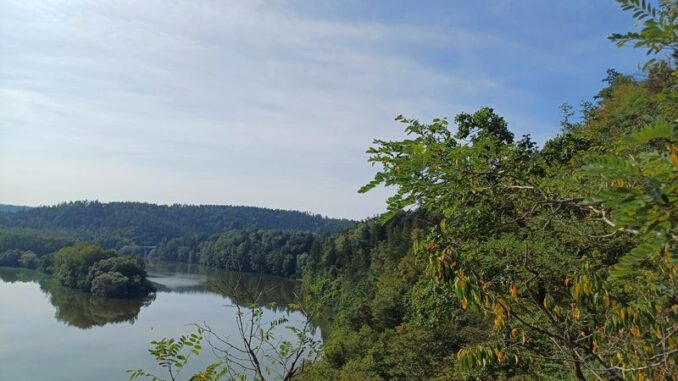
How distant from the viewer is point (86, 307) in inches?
1970

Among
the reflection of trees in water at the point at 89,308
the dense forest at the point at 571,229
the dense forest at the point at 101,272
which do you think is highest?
the dense forest at the point at 571,229

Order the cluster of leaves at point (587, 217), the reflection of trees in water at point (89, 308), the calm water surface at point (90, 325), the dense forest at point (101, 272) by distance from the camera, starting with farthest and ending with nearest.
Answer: the dense forest at point (101, 272) → the reflection of trees in water at point (89, 308) → the calm water surface at point (90, 325) → the cluster of leaves at point (587, 217)

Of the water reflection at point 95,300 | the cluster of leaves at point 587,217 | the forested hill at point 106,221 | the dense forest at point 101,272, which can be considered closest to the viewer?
the cluster of leaves at point 587,217

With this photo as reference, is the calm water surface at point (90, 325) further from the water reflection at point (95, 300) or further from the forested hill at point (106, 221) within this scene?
the forested hill at point (106, 221)

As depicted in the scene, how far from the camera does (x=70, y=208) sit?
17562cm

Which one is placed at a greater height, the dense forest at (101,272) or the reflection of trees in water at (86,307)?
the dense forest at (101,272)

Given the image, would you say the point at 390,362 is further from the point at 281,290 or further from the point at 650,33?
the point at 281,290

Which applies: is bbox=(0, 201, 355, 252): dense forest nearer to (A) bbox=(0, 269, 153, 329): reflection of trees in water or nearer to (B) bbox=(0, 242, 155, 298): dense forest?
(B) bbox=(0, 242, 155, 298): dense forest

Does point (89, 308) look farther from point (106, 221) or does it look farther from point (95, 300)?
point (106, 221)

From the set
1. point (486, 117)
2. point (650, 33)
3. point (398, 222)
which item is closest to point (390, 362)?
point (486, 117)

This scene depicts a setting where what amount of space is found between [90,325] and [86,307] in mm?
10139

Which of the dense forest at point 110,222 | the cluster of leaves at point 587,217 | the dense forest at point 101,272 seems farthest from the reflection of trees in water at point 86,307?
the dense forest at point 110,222

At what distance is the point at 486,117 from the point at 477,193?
1093cm

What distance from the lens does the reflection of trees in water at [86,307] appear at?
43.3 m
